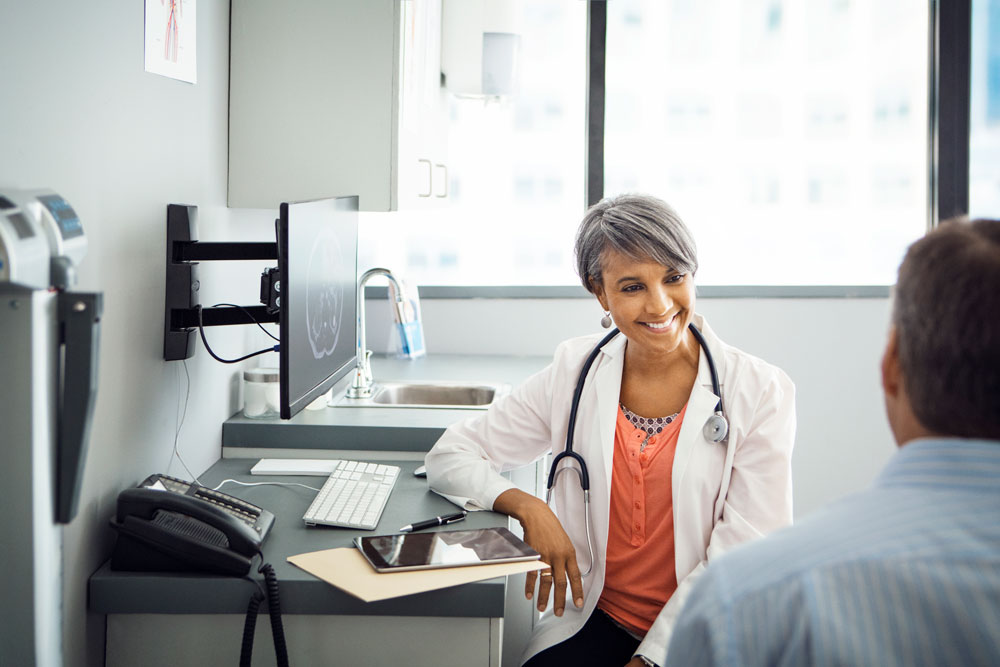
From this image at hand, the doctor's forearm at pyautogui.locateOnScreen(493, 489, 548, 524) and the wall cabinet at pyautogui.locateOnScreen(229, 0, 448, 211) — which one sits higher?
the wall cabinet at pyautogui.locateOnScreen(229, 0, 448, 211)

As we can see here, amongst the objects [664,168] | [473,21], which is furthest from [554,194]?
[473,21]

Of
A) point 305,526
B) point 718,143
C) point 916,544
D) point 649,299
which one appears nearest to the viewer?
point 916,544

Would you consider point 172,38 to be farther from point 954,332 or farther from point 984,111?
point 984,111

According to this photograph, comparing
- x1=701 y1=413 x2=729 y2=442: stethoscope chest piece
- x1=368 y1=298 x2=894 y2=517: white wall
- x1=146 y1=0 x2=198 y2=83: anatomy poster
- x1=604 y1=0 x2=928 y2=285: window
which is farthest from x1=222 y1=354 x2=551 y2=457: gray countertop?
x1=604 y1=0 x2=928 y2=285: window

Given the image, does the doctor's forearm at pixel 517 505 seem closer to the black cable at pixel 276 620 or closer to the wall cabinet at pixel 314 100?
the black cable at pixel 276 620

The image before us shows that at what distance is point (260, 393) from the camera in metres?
2.04

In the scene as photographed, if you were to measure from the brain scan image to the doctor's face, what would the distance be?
1.82 feet

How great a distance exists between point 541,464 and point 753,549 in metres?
1.68

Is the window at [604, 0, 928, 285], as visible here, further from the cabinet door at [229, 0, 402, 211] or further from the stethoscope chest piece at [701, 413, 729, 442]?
the stethoscope chest piece at [701, 413, 729, 442]

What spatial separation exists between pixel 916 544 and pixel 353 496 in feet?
3.91

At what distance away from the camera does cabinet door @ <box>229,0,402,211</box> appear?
200 cm

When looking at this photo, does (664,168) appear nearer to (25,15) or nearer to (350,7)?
(350,7)

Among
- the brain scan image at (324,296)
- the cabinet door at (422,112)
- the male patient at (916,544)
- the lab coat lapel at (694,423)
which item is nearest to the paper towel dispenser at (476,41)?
the cabinet door at (422,112)

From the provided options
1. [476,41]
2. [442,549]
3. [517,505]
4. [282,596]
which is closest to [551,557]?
[517,505]
